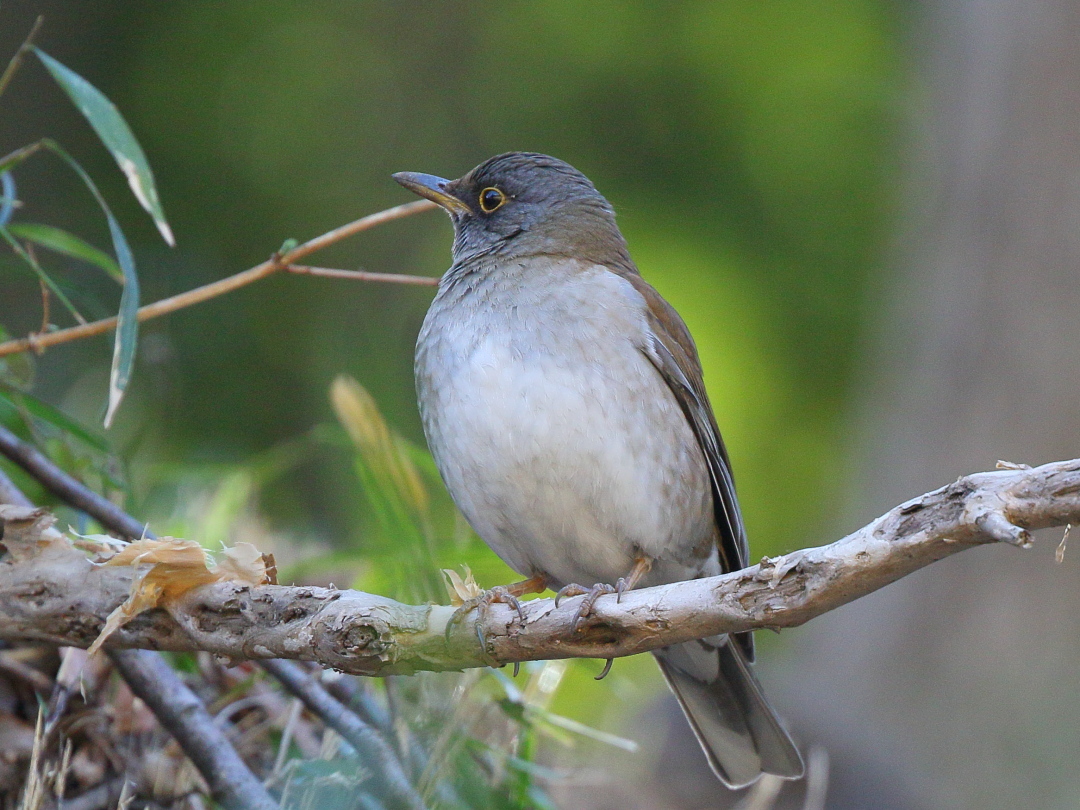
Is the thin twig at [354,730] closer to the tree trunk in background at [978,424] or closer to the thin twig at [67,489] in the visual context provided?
the thin twig at [67,489]

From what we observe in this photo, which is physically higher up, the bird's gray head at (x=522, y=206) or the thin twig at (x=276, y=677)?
the bird's gray head at (x=522, y=206)

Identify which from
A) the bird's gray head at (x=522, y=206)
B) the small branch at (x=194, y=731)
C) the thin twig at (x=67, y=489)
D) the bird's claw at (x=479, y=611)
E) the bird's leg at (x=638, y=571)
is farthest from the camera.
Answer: the bird's gray head at (x=522, y=206)

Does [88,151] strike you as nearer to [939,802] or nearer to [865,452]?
[865,452]

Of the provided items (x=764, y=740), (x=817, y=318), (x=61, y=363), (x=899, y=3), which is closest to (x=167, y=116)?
(x=61, y=363)

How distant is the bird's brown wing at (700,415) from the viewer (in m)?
3.89

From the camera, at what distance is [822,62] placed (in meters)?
10.3

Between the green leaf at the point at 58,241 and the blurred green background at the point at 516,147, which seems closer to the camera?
the green leaf at the point at 58,241

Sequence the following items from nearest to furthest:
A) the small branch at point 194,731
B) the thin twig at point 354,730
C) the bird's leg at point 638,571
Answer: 1. the thin twig at point 354,730
2. the small branch at point 194,731
3. the bird's leg at point 638,571

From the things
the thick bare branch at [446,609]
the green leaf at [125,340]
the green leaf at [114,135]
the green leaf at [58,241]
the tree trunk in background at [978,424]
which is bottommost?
the tree trunk in background at [978,424]

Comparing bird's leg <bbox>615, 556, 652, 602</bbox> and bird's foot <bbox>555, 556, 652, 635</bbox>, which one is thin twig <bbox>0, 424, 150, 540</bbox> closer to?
bird's foot <bbox>555, 556, 652, 635</bbox>

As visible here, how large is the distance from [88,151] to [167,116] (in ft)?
3.67

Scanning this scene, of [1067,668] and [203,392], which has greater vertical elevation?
[203,392]

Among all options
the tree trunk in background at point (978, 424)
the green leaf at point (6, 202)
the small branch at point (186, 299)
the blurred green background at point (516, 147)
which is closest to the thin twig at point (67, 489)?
the small branch at point (186, 299)

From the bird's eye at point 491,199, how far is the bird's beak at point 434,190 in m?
0.07
